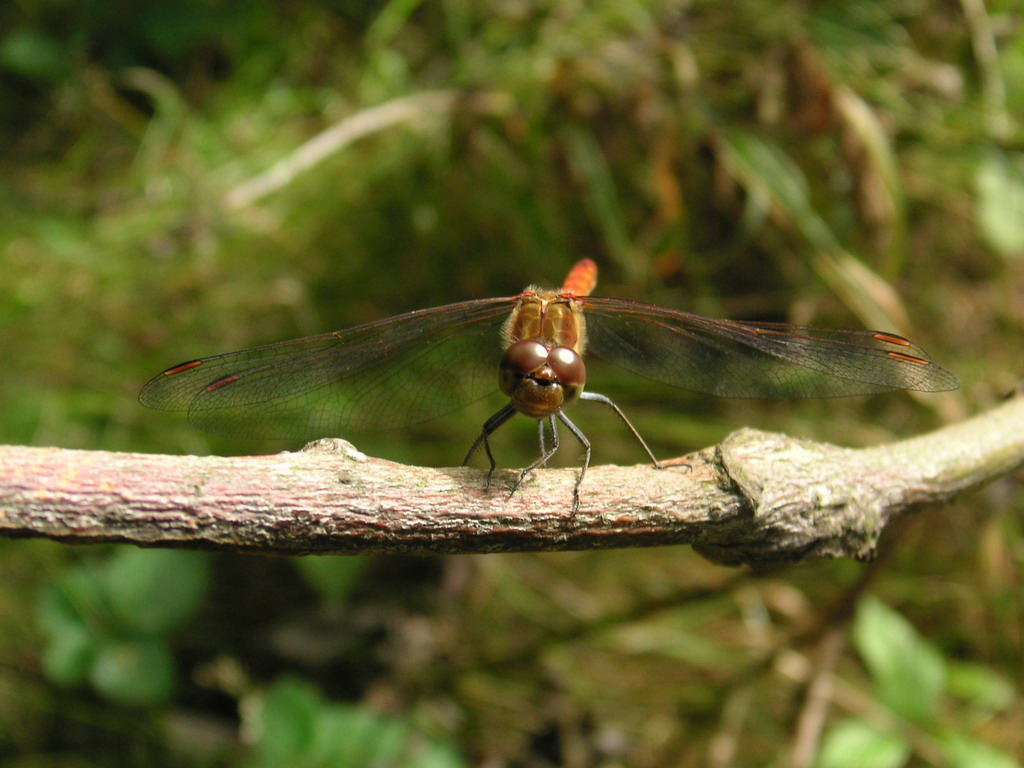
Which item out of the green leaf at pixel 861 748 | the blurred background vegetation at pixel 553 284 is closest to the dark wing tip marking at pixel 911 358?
the blurred background vegetation at pixel 553 284

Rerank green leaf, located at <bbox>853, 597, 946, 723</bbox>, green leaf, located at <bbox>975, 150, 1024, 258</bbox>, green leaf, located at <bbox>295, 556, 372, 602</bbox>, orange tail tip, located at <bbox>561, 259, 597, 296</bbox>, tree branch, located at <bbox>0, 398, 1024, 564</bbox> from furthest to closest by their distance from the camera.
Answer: green leaf, located at <bbox>975, 150, 1024, 258</bbox> → green leaf, located at <bbox>295, 556, 372, 602</bbox> → green leaf, located at <bbox>853, 597, 946, 723</bbox> → orange tail tip, located at <bbox>561, 259, 597, 296</bbox> → tree branch, located at <bbox>0, 398, 1024, 564</bbox>

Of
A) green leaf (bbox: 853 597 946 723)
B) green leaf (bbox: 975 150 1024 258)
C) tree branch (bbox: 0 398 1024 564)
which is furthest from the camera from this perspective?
green leaf (bbox: 975 150 1024 258)

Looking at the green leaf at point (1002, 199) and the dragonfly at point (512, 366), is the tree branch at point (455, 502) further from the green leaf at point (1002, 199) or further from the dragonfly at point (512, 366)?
the green leaf at point (1002, 199)

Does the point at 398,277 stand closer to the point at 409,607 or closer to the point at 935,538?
the point at 409,607

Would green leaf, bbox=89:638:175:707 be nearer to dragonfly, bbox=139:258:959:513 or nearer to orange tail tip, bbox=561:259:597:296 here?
dragonfly, bbox=139:258:959:513

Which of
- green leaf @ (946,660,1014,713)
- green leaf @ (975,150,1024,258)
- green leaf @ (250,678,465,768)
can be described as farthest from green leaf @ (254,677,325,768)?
green leaf @ (975,150,1024,258)

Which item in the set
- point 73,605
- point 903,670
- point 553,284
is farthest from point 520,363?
point 73,605
